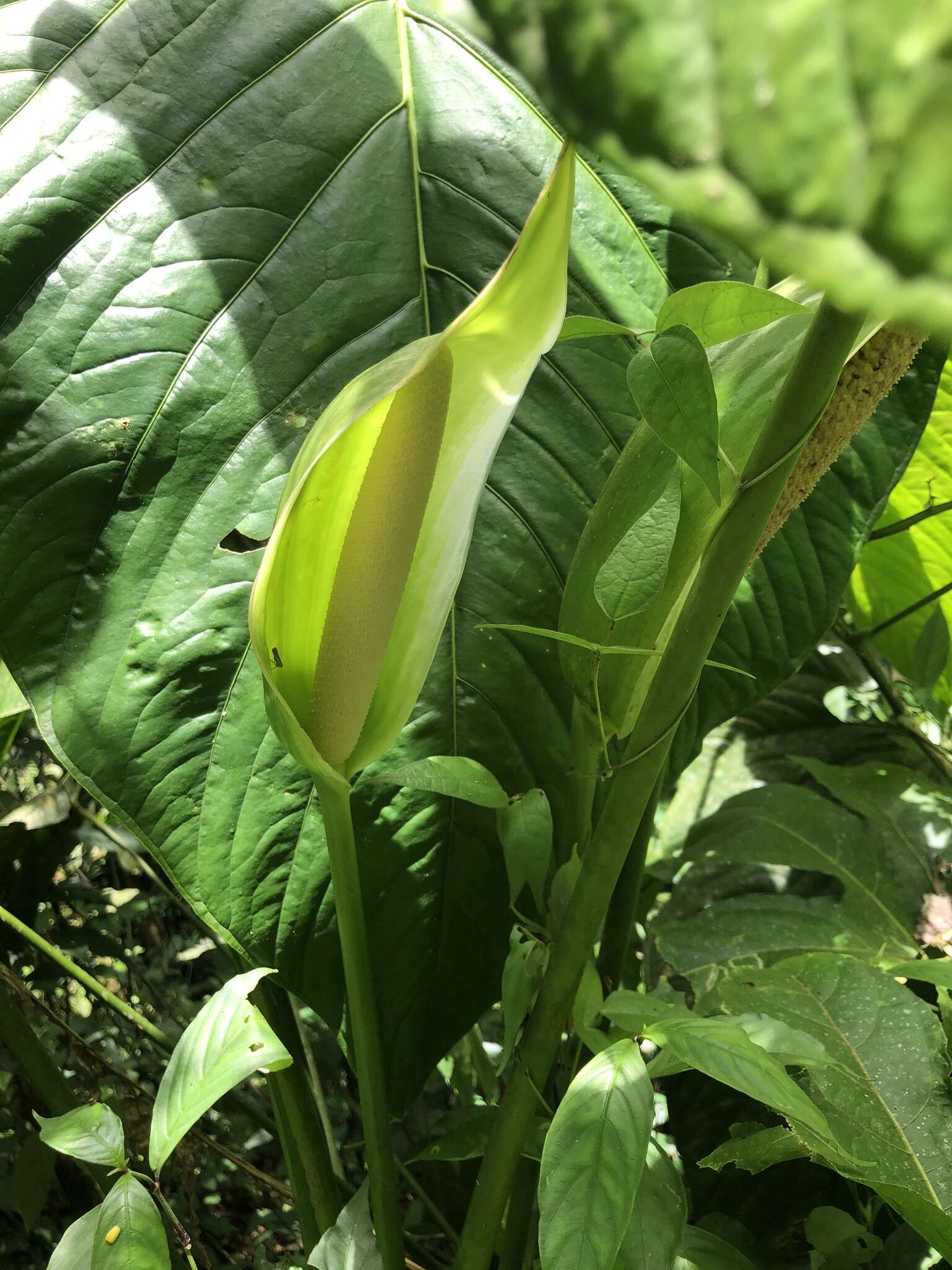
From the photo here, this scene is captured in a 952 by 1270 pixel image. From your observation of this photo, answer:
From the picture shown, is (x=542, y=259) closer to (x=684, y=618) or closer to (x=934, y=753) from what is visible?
(x=684, y=618)

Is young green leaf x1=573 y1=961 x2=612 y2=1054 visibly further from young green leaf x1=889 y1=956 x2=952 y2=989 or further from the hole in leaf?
the hole in leaf

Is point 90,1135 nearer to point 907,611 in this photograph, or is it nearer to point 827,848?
point 827,848

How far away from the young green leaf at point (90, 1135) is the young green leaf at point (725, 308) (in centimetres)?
40

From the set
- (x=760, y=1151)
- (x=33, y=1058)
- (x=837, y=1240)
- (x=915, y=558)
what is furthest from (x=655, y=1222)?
(x=915, y=558)

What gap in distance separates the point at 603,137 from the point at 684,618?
0.22 meters

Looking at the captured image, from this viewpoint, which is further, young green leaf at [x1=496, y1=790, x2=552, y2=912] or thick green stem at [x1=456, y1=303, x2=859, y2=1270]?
young green leaf at [x1=496, y1=790, x2=552, y2=912]

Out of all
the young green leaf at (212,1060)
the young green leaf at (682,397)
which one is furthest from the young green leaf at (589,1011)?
the young green leaf at (682,397)

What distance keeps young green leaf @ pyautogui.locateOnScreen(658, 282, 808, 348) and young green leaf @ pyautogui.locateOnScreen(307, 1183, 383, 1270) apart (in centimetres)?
39

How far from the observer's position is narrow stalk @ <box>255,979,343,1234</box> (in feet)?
1.65

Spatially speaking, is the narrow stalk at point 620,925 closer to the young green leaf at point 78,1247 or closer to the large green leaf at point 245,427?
the large green leaf at point 245,427

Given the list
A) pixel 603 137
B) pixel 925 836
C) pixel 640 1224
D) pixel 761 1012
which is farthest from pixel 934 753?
pixel 603 137

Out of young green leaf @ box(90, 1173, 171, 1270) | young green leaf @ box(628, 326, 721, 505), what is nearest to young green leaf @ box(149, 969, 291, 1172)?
young green leaf @ box(90, 1173, 171, 1270)

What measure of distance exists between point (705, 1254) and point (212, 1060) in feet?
0.72

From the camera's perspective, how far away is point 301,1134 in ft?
1.65
